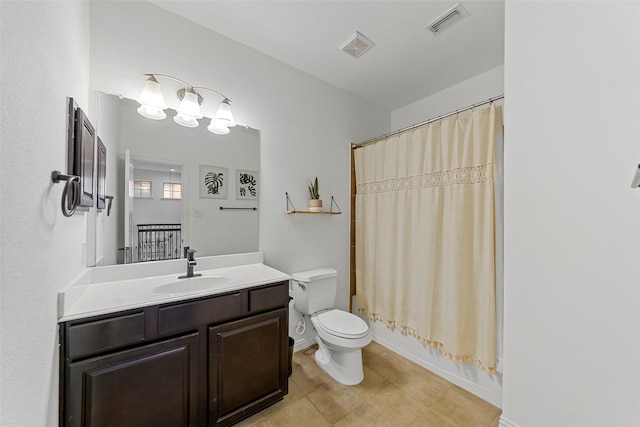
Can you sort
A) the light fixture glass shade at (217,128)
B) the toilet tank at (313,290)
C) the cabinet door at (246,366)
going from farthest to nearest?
the toilet tank at (313,290)
the light fixture glass shade at (217,128)
the cabinet door at (246,366)

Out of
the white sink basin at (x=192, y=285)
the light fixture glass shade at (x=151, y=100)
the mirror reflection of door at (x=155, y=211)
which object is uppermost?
the light fixture glass shade at (x=151, y=100)

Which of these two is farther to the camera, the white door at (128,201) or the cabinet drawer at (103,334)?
the white door at (128,201)

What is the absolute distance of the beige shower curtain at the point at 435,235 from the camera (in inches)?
68.0

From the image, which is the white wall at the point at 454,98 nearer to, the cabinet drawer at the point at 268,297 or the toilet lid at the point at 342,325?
the toilet lid at the point at 342,325

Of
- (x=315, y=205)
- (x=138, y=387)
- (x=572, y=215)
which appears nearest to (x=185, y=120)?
(x=315, y=205)

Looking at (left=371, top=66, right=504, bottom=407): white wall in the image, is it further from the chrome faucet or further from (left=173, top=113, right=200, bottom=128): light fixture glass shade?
(left=173, top=113, right=200, bottom=128): light fixture glass shade

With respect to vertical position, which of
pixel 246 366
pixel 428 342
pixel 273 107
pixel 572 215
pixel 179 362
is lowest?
pixel 428 342

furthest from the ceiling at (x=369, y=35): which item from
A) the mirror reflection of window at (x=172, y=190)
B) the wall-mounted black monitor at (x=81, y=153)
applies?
the mirror reflection of window at (x=172, y=190)

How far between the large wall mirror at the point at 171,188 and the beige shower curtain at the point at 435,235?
48.5 inches

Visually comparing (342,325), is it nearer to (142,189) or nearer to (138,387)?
(138,387)

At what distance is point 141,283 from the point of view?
145cm

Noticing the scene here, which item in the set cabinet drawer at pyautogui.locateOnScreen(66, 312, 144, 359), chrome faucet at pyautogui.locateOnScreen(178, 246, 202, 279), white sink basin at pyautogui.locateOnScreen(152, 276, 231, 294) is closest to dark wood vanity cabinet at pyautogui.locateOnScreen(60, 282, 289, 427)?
cabinet drawer at pyautogui.locateOnScreen(66, 312, 144, 359)

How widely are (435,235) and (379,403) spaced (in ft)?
4.27

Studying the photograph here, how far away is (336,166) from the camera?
8.60 ft
